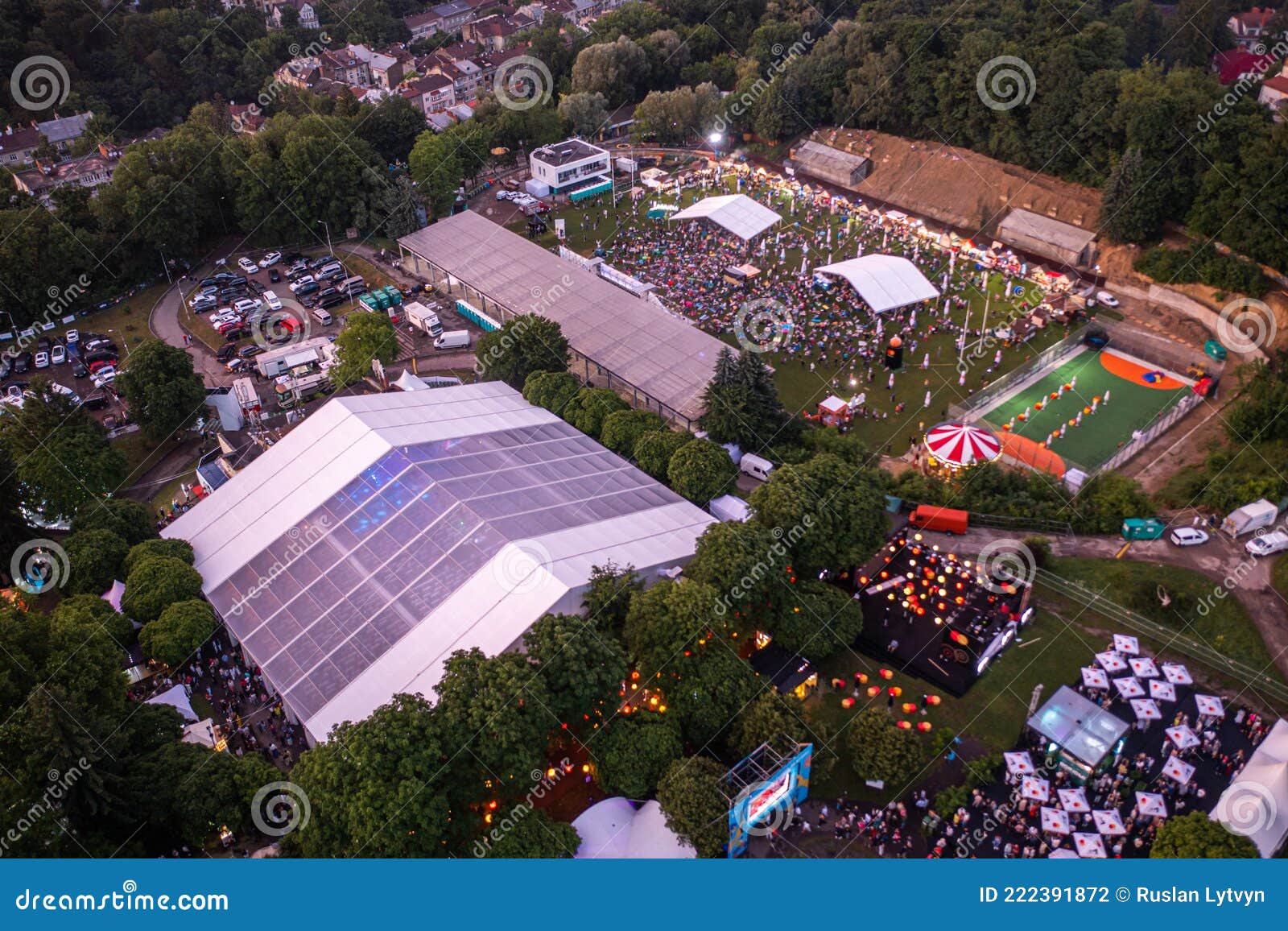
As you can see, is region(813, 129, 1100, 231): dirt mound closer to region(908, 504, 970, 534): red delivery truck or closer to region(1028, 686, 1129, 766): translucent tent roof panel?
region(908, 504, 970, 534): red delivery truck

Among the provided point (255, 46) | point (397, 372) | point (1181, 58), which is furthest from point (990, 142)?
point (255, 46)

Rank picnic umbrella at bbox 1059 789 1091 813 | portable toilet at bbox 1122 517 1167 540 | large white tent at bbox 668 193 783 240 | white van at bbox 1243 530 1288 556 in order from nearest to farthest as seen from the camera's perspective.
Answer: picnic umbrella at bbox 1059 789 1091 813, white van at bbox 1243 530 1288 556, portable toilet at bbox 1122 517 1167 540, large white tent at bbox 668 193 783 240

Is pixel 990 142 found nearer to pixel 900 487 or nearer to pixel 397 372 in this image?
pixel 900 487

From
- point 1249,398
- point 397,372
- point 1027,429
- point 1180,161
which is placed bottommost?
point 397,372

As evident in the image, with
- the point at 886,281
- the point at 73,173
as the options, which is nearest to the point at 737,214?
the point at 886,281

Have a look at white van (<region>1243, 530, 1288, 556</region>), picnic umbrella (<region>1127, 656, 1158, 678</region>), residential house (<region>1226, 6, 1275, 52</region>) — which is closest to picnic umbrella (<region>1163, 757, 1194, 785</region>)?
picnic umbrella (<region>1127, 656, 1158, 678</region>)

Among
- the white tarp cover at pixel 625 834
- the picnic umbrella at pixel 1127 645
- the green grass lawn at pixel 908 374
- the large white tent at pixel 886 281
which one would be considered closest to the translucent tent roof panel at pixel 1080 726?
the picnic umbrella at pixel 1127 645

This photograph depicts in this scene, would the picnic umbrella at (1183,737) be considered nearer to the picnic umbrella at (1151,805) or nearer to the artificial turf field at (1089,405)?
the picnic umbrella at (1151,805)
